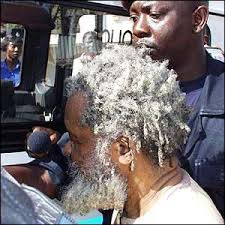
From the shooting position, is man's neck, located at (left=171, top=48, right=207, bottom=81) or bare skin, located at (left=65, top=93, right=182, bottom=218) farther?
man's neck, located at (left=171, top=48, right=207, bottom=81)

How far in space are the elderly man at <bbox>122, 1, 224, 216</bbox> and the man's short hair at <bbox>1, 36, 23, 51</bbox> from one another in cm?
125

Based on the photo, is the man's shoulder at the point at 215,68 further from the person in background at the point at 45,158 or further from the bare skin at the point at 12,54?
the bare skin at the point at 12,54

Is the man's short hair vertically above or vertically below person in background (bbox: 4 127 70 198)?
above

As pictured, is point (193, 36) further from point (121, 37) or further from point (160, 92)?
point (121, 37)

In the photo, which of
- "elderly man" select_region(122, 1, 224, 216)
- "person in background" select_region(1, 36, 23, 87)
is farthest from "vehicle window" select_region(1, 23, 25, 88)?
"elderly man" select_region(122, 1, 224, 216)

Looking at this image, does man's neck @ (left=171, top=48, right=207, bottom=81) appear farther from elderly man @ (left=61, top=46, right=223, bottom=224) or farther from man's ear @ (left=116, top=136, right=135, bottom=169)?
man's ear @ (left=116, top=136, right=135, bottom=169)

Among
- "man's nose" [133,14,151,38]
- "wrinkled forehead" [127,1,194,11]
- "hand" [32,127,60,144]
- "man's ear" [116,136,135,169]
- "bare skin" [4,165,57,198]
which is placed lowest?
"bare skin" [4,165,57,198]

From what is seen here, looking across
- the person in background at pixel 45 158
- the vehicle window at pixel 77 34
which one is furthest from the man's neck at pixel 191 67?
the vehicle window at pixel 77 34

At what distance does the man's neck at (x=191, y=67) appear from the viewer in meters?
1.95

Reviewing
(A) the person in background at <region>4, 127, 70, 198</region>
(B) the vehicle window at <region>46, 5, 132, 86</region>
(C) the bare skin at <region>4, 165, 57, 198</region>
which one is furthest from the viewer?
(B) the vehicle window at <region>46, 5, 132, 86</region>

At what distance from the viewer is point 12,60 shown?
316 centimetres

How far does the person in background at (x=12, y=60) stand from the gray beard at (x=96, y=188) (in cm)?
158

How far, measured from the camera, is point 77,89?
1535mm

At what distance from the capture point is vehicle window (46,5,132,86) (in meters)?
3.26
